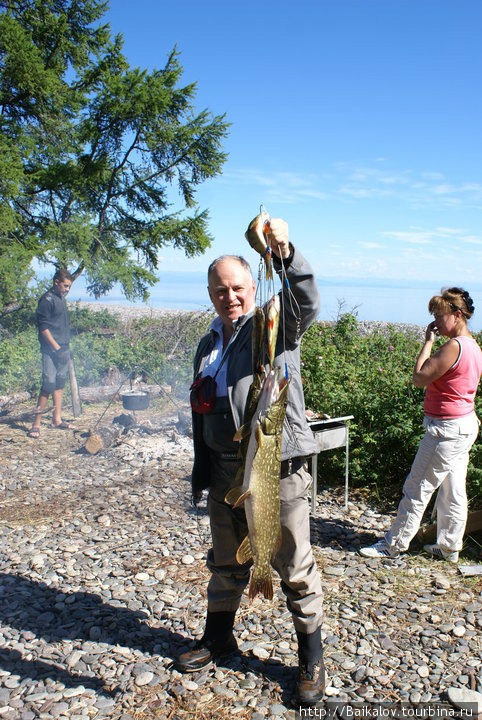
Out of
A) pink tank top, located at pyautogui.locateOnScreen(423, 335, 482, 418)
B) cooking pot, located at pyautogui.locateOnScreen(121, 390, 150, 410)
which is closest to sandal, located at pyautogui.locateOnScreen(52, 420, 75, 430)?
cooking pot, located at pyautogui.locateOnScreen(121, 390, 150, 410)

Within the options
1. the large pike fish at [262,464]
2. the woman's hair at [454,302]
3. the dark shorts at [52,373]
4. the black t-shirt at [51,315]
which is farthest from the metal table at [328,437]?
the black t-shirt at [51,315]

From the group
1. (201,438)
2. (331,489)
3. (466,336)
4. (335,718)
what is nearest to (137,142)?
(331,489)

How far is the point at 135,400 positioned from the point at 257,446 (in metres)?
7.84

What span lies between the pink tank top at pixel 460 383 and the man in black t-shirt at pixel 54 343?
6.85 m

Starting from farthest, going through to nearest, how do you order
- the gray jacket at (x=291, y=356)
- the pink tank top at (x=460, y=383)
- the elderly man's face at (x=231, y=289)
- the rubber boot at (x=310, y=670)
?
the pink tank top at (x=460, y=383)
the rubber boot at (x=310, y=670)
the elderly man's face at (x=231, y=289)
the gray jacket at (x=291, y=356)

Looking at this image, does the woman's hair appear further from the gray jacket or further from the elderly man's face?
the elderly man's face

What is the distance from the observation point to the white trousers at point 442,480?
13.9ft

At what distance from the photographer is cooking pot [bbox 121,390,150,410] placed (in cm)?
967

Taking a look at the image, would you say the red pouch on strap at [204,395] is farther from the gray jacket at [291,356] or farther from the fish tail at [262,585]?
the fish tail at [262,585]

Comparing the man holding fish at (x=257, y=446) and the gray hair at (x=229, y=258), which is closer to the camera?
the man holding fish at (x=257, y=446)

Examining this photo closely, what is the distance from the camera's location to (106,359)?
1195 cm

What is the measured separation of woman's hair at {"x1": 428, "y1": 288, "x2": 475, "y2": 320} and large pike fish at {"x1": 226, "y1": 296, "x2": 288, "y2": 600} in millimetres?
2585

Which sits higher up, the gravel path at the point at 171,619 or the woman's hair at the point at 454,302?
the woman's hair at the point at 454,302

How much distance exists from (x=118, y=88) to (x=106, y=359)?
6079mm
